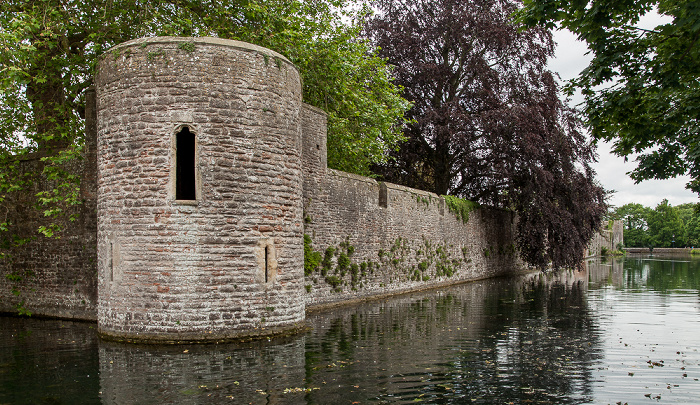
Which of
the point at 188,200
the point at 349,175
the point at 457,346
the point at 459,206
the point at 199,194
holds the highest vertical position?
the point at 349,175

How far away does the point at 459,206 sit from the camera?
25.7 metres

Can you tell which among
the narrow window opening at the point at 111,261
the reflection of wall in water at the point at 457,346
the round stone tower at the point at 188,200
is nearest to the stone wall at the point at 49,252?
the round stone tower at the point at 188,200

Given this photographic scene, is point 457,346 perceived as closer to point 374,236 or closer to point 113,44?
point 374,236

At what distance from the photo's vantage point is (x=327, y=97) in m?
18.3

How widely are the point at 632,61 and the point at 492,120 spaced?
17.2 metres

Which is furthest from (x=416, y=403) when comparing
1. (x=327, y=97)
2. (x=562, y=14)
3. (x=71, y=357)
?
(x=327, y=97)

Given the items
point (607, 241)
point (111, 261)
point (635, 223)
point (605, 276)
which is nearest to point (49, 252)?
point (111, 261)

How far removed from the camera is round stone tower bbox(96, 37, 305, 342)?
9812 mm

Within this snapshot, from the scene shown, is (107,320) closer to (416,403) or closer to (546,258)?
(416,403)

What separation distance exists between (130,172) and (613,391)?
26.1 feet

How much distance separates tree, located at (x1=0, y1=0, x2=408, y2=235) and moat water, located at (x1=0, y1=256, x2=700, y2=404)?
176 inches

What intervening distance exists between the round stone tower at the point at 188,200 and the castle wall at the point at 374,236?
4.46 metres

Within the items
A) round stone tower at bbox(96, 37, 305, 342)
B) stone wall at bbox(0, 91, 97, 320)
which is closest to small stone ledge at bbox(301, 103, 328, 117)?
round stone tower at bbox(96, 37, 305, 342)

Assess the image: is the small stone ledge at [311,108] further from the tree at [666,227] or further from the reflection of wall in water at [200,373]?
the tree at [666,227]
